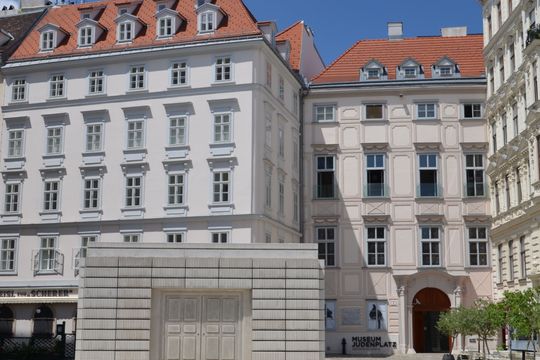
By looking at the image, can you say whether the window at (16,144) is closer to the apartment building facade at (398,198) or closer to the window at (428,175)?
the apartment building facade at (398,198)

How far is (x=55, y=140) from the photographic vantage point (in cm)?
4544

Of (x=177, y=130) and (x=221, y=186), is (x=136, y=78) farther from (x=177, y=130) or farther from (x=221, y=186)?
(x=221, y=186)

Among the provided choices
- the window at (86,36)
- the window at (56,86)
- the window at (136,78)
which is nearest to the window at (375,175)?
the window at (136,78)

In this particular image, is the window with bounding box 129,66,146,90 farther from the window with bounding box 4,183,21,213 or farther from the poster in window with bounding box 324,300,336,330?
the poster in window with bounding box 324,300,336,330

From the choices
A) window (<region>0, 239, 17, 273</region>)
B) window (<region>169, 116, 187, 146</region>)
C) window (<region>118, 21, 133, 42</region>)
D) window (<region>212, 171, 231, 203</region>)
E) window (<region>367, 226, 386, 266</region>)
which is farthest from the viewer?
window (<region>367, 226, 386, 266</region>)

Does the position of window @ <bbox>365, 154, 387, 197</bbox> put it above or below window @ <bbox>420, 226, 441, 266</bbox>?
above

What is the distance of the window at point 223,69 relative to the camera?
42.5 m

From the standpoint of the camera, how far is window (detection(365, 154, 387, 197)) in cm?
4778

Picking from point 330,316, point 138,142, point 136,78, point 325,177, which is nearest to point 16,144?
point 138,142

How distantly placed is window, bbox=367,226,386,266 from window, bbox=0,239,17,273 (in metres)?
19.1

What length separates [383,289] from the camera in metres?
46.7

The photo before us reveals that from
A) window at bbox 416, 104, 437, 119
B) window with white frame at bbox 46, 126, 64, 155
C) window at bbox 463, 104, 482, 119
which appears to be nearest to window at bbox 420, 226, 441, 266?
window at bbox 416, 104, 437, 119

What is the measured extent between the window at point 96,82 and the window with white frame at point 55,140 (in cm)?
265

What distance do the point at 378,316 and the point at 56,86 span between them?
2127cm
